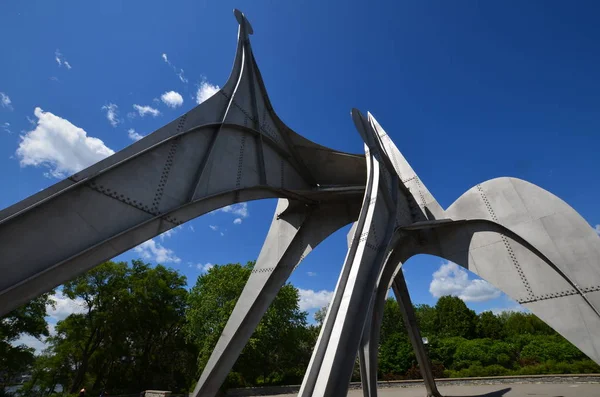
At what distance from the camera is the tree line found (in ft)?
87.6

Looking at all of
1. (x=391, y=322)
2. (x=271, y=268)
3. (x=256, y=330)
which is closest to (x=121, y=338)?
(x=256, y=330)

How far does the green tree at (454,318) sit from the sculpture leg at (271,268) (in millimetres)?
43733

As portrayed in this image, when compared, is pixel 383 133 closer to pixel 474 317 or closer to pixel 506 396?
pixel 506 396

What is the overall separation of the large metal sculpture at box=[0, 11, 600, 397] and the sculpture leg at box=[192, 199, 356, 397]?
0.13 feet

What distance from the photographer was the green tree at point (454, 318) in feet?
160

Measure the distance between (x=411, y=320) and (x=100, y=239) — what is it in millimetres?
13589

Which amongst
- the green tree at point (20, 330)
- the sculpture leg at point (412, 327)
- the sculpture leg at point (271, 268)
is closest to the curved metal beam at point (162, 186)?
the sculpture leg at point (271, 268)

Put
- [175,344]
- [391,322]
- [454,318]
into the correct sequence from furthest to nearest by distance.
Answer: [454,318], [391,322], [175,344]

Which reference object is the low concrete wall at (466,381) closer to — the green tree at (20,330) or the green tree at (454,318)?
the green tree at (20,330)

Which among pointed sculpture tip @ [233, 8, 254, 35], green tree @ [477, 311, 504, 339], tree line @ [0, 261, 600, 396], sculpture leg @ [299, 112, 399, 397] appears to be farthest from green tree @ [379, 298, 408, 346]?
pointed sculpture tip @ [233, 8, 254, 35]

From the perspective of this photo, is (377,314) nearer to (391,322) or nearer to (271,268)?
(271,268)

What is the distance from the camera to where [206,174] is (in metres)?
7.61

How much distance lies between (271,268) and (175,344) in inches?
1067

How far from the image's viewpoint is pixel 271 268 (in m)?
11.3
